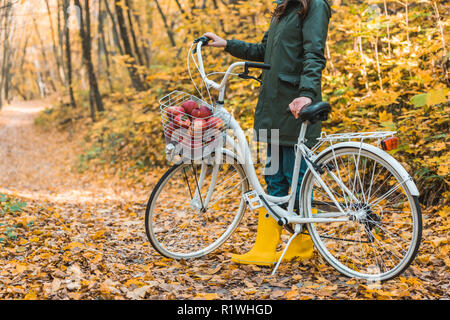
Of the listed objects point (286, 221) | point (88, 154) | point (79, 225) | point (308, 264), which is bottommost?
point (88, 154)

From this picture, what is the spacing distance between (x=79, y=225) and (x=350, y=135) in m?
3.30

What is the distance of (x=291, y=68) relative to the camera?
8.71 feet

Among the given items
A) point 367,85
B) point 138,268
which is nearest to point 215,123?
point 138,268

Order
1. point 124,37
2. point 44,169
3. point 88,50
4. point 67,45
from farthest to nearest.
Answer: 1. point 67,45
2. point 88,50
3. point 44,169
4. point 124,37

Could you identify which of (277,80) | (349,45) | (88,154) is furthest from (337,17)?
(88,154)

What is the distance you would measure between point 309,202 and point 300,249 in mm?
488

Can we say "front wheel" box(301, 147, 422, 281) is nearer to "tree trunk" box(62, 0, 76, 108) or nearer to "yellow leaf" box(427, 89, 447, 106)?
"yellow leaf" box(427, 89, 447, 106)

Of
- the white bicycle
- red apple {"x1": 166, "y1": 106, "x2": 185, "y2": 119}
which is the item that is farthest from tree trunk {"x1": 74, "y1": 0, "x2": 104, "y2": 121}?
red apple {"x1": 166, "y1": 106, "x2": 185, "y2": 119}

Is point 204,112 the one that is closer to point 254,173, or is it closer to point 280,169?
point 254,173

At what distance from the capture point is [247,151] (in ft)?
9.47

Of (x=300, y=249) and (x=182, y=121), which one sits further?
(x=300, y=249)

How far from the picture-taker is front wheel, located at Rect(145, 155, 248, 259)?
117 inches

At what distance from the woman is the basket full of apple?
398mm
